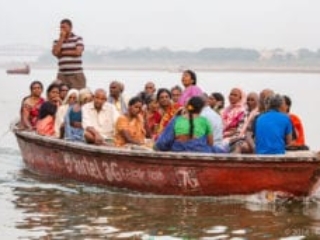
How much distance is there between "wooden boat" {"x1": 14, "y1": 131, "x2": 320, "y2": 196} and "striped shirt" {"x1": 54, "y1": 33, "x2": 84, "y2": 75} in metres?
2.75

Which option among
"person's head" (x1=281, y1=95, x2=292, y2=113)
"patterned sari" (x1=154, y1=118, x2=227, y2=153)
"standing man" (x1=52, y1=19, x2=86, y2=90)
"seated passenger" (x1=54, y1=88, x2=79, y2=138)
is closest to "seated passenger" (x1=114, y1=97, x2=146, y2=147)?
"patterned sari" (x1=154, y1=118, x2=227, y2=153)

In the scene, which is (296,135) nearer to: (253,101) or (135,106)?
(253,101)

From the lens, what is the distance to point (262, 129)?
1094 cm

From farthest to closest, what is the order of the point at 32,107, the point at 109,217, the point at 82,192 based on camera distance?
1. the point at 32,107
2. the point at 82,192
3. the point at 109,217

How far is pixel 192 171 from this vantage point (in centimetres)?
1091

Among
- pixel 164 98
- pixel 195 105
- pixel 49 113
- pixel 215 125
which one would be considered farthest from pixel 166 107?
pixel 49 113

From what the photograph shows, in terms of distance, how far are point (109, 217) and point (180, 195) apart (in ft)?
4.06

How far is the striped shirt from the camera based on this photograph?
1489 cm

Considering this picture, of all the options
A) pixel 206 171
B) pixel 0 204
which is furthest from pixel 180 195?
pixel 0 204

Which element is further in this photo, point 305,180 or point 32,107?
point 32,107

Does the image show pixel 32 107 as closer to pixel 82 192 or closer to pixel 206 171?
pixel 82 192

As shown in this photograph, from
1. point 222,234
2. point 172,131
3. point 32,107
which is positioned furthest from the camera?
point 32,107

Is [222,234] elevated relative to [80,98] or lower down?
lower down

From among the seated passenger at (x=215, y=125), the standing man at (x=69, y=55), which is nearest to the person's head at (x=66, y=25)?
the standing man at (x=69, y=55)
